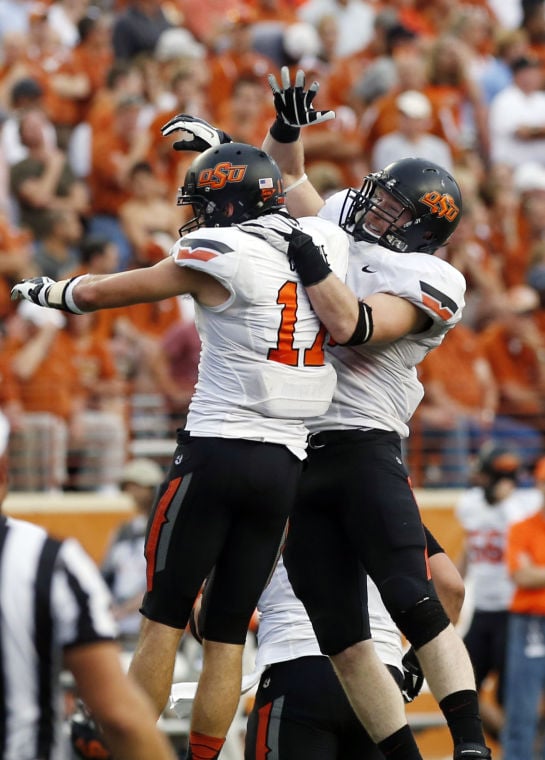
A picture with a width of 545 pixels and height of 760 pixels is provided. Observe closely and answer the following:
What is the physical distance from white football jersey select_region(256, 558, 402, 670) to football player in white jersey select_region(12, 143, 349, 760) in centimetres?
31

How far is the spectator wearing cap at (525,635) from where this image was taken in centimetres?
1004

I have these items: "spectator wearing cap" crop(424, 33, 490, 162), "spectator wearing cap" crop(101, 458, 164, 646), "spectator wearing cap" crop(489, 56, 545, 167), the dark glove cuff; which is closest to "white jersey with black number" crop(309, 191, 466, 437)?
the dark glove cuff

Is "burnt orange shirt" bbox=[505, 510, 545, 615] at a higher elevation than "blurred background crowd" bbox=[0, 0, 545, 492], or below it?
below

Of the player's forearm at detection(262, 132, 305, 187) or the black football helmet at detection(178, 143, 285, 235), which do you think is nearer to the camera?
the black football helmet at detection(178, 143, 285, 235)

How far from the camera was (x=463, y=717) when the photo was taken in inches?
208

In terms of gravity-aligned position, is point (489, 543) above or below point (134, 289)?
below

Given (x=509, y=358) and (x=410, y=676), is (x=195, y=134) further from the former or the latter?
(x=509, y=358)

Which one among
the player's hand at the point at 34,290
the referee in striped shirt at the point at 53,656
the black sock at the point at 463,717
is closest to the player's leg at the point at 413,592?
the black sock at the point at 463,717

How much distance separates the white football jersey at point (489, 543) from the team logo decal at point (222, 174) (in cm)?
595

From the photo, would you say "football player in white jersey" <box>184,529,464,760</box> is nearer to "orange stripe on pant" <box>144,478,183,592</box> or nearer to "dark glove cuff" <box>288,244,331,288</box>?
A: "orange stripe on pant" <box>144,478,183,592</box>

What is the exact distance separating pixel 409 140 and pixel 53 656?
10.1 m

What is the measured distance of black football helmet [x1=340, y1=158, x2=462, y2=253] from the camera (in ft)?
18.0

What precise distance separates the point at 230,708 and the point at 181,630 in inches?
11.9

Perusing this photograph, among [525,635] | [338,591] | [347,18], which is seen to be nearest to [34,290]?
[338,591]
